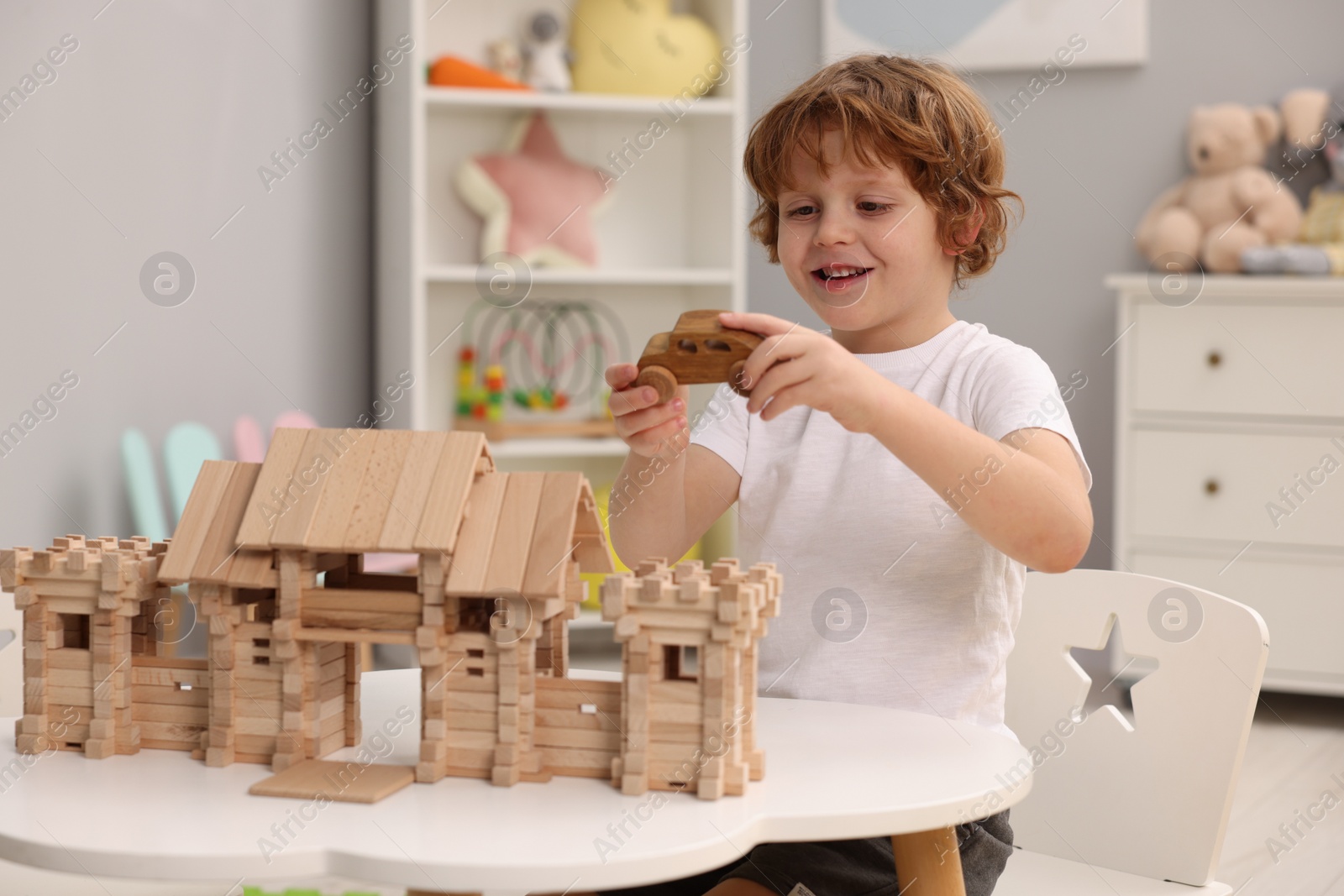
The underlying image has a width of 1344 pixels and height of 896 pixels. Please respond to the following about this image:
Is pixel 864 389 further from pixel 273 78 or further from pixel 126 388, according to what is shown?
pixel 273 78

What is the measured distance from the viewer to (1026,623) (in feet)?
3.89

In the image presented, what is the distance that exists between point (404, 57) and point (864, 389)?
206 cm

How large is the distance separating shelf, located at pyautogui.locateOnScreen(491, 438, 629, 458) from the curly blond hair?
5.37 ft

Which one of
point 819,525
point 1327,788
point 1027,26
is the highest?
point 1027,26

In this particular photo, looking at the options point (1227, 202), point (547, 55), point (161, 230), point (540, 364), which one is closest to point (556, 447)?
point (540, 364)

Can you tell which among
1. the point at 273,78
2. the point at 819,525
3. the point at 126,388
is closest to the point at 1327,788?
the point at 819,525

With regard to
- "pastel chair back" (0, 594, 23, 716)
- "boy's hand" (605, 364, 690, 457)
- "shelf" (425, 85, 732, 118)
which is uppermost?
"shelf" (425, 85, 732, 118)

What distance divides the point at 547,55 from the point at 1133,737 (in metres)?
2.18

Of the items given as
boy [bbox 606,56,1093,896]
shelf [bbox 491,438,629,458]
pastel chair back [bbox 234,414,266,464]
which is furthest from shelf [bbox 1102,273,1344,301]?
pastel chair back [bbox 234,414,266,464]

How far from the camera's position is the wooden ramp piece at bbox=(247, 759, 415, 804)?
698mm

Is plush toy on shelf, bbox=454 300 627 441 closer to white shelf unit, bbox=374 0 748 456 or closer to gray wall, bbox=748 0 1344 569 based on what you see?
white shelf unit, bbox=374 0 748 456

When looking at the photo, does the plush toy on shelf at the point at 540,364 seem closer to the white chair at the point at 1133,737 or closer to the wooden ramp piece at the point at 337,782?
the white chair at the point at 1133,737

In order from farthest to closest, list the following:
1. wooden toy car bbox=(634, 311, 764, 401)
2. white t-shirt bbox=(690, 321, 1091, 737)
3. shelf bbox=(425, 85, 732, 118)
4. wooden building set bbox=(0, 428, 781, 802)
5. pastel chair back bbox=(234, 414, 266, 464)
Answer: shelf bbox=(425, 85, 732, 118) → pastel chair back bbox=(234, 414, 266, 464) → white t-shirt bbox=(690, 321, 1091, 737) → wooden toy car bbox=(634, 311, 764, 401) → wooden building set bbox=(0, 428, 781, 802)

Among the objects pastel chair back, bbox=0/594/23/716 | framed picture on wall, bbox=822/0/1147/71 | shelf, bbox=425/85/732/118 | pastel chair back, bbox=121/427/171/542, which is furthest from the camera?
framed picture on wall, bbox=822/0/1147/71
